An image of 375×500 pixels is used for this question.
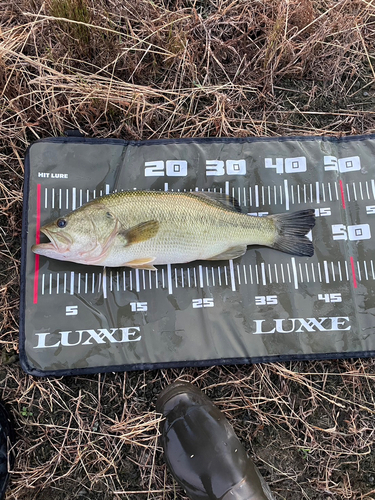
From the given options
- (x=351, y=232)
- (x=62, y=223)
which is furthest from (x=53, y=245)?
(x=351, y=232)

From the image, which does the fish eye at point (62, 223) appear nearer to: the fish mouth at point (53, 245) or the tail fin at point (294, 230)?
the fish mouth at point (53, 245)

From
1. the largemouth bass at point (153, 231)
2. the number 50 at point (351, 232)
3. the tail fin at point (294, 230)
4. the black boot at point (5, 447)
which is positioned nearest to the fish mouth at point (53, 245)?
the largemouth bass at point (153, 231)

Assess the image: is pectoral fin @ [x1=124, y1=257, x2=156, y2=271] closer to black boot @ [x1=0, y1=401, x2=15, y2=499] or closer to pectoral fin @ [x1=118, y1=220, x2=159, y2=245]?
pectoral fin @ [x1=118, y1=220, x2=159, y2=245]

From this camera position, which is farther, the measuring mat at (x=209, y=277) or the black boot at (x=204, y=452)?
the measuring mat at (x=209, y=277)

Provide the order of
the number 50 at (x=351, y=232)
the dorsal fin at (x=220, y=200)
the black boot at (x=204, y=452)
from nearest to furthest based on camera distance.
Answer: the black boot at (x=204, y=452), the dorsal fin at (x=220, y=200), the number 50 at (x=351, y=232)

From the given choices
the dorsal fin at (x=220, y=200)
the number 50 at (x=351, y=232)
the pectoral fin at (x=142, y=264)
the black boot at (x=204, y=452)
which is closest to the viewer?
the black boot at (x=204, y=452)

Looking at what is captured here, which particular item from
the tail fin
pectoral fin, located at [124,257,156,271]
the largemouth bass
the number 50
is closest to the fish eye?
the largemouth bass
